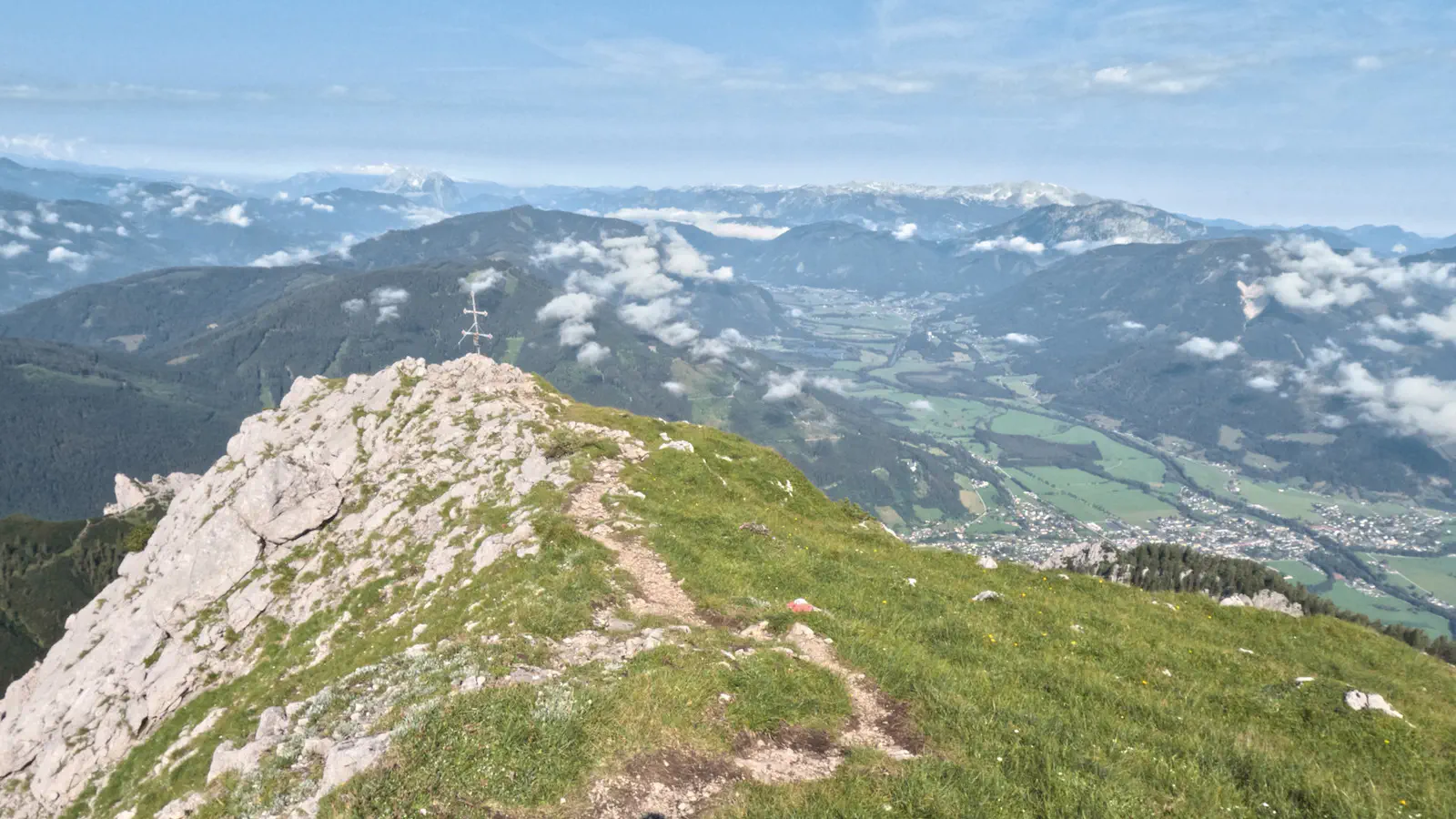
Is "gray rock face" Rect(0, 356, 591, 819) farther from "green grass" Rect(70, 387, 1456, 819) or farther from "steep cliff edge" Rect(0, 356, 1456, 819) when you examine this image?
"green grass" Rect(70, 387, 1456, 819)

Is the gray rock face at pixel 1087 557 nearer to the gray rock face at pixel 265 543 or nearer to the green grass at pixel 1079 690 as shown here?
the green grass at pixel 1079 690

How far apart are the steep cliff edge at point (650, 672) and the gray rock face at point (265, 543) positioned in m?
0.33

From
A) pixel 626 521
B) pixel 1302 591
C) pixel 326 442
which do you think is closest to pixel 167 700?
pixel 326 442

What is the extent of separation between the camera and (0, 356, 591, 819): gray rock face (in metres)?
41.1

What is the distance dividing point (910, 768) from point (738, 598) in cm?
1259

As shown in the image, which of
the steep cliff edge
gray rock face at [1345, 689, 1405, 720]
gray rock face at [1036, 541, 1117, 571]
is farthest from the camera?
gray rock face at [1036, 541, 1117, 571]

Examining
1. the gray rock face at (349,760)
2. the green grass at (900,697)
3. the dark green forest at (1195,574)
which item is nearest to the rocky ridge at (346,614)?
the gray rock face at (349,760)

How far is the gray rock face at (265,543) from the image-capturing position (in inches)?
1617

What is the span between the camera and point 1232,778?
49.2 feet

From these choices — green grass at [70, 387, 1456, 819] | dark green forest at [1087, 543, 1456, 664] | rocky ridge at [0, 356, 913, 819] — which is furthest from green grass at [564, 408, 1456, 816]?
dark green forest at [1087, 543, 1456, 664]

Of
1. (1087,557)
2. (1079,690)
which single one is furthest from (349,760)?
(1087,557)

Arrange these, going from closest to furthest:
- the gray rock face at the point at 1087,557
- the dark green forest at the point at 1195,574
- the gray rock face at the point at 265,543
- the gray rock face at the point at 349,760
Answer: the gray rock face at the point at 349,760
the gray rock face at the point at 265,543
the dark green forest at the point at 1195,574
the gray rock face at the point at 1087,557

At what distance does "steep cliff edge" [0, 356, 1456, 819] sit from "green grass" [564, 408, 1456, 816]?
109 mm

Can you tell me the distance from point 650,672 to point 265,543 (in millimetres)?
49252
